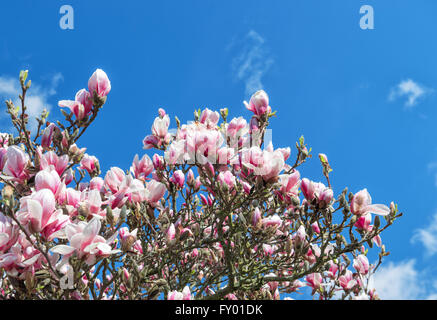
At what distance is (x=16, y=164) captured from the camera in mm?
2686

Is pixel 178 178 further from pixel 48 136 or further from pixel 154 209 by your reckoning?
pixel 48 136

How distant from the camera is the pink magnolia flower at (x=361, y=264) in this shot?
4.22 m

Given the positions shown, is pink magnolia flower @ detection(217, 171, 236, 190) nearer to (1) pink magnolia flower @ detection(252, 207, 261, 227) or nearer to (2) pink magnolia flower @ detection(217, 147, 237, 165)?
(2) pink magnolia flower @ detection(217, 147, 237, 165)

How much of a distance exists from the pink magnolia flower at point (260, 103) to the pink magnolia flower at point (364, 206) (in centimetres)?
116

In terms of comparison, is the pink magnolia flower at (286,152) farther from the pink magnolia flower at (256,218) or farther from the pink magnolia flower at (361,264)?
the pink magnolia flower at (361,264)

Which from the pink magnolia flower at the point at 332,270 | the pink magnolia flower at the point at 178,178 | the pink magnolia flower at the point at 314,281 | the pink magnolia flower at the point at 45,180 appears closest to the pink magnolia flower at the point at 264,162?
the pink magnolia flower at the point at 178,178

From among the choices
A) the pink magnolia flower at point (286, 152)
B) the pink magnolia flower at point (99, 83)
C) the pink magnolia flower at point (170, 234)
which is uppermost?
the pink magnolia flower at point (99, 83)

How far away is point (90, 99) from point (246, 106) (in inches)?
56.2

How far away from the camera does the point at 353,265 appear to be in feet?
14.1

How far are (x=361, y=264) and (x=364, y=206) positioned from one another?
1501 mm

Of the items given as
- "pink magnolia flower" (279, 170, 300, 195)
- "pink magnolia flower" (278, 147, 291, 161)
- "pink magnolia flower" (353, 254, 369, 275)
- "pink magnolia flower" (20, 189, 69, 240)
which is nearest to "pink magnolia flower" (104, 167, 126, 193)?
"pink magnolia flower" (20, 189, 69, 240)

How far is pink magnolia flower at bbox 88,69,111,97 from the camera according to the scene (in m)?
3.05
